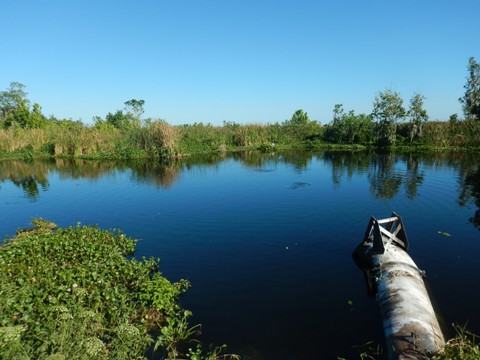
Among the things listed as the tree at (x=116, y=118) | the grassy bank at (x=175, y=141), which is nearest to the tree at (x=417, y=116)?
the grassy bank at (x=175, y=141)

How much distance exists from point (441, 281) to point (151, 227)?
13236mm

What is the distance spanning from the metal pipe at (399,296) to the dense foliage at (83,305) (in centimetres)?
428

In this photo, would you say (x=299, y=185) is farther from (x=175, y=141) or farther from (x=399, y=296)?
(x=175, y=141)

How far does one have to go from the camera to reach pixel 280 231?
14.8 metres

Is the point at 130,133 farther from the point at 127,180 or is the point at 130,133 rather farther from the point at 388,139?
the point at 388,139

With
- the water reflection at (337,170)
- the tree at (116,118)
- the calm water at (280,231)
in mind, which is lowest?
the calm water at (280,231)

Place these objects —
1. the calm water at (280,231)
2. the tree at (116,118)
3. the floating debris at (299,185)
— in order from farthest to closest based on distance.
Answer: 1. the tree at (116,118)
2. the floating debris at (299,185)
3. the calm water at (280,231)

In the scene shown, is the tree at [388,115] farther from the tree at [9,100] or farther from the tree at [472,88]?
the tree at [9,100]

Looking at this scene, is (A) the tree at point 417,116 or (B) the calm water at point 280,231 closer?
(B) the calm water at point 280,231

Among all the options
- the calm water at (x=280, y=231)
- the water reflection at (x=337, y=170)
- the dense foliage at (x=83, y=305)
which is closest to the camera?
the dense foliage at (x=83, y=305)

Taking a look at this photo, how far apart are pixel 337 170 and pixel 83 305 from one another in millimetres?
27979

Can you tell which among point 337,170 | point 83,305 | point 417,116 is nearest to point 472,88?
point 417,116

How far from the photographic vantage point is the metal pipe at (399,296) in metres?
6.21

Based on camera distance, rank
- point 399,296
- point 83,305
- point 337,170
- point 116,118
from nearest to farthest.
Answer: point 399,296 → point 83,305 → point 337,170 → point 116,118
